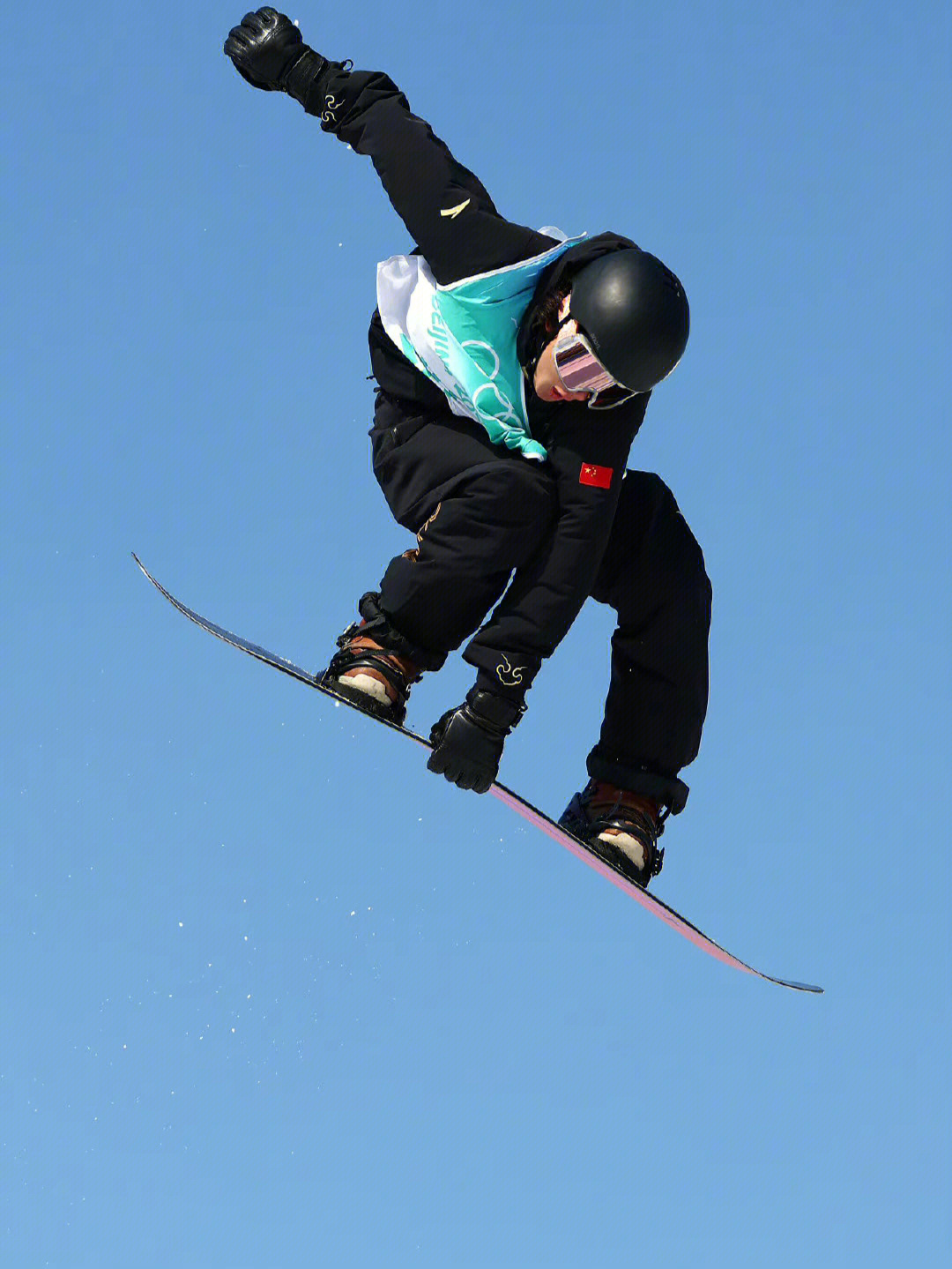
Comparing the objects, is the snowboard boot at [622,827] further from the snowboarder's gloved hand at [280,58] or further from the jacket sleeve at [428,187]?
the snowboarder's gloved hand at [280,58]

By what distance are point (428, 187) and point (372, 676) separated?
223 cm

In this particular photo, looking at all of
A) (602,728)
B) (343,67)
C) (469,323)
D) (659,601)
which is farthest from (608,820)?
(343,67)

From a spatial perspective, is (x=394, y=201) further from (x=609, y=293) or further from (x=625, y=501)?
(x=625, y=501)

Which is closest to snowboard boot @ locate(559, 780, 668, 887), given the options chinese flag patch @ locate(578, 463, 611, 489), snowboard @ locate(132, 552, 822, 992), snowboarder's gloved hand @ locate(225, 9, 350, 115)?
snowboard @ locate(132, 552, 822, 992)

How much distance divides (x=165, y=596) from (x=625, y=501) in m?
2.37

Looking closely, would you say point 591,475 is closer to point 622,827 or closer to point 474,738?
point 474,738

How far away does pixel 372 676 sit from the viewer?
29.2 feet

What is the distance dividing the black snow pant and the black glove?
1583 mm

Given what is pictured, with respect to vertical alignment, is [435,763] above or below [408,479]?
below

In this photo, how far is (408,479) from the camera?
9117mm

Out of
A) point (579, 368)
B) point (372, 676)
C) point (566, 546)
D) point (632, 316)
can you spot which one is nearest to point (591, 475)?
point (566, 546)

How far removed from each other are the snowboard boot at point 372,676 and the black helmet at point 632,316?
175 centimetres

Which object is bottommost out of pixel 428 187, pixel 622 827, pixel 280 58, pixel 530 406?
pixel 622 827

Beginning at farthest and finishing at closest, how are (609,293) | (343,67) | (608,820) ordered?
(608,820)
(343,67)
(609,293)
